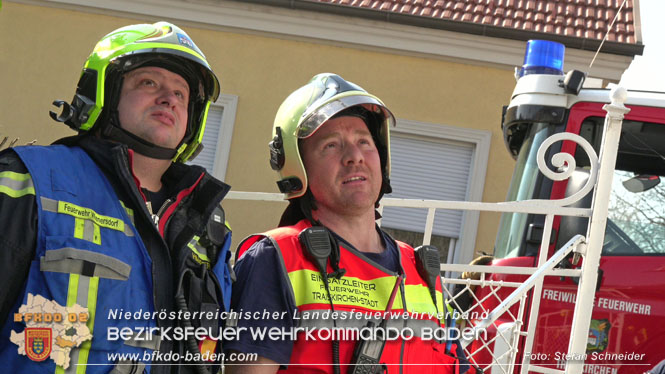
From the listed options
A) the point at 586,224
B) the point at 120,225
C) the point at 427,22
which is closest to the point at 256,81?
the point at 427,22

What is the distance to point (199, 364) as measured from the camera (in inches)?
109

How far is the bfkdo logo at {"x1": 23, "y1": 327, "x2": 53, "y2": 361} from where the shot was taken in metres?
2.42

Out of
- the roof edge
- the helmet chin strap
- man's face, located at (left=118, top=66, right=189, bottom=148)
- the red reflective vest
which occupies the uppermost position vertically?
the roof edge

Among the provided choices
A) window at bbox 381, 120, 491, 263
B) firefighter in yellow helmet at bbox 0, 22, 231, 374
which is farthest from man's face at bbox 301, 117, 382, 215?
window at bbox 381, 120, 491, 263

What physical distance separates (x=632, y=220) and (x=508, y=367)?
2.18 meters

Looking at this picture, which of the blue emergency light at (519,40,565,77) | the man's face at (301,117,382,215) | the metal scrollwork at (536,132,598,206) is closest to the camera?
the man's face at (301,117,382,215)

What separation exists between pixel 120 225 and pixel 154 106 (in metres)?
0.58

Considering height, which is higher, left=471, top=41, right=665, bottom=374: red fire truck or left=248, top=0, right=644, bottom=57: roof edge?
left=248, top=0, right=644, bottom=57: roof edge

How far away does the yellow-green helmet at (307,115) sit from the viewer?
3.33 m

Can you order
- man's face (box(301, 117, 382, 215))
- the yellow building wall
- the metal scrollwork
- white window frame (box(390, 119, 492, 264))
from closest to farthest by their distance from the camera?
man's face (box(301, 117, 382, 215)) < the metal scrollwork < white window frame (box(390, 119, 492, 264)) < the yellow building wall

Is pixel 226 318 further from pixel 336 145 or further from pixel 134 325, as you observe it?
pixel 336 145

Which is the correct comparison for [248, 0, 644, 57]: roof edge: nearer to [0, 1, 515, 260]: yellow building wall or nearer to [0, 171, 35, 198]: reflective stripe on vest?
[0, 1, 515, 260]: yellow building wall

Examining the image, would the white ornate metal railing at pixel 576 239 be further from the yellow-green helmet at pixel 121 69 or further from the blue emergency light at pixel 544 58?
the blue emergency light at pixel 544 58

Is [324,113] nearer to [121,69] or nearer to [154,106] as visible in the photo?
[154,106]
